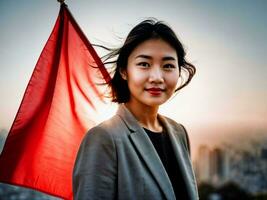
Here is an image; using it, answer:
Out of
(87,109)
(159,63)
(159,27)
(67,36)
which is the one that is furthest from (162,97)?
(67,36)

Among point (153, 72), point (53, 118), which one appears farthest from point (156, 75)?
point (53, 118)

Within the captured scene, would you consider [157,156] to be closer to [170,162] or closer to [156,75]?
[170,162]

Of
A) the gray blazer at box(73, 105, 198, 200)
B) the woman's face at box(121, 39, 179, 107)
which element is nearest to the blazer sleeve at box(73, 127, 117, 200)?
the gray blazer at box(73, 105, 198, 200)

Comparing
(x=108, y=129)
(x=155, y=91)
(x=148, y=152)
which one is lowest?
(x=148, y=152)

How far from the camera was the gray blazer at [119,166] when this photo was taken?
2.33m

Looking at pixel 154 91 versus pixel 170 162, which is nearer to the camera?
pixel 154 91

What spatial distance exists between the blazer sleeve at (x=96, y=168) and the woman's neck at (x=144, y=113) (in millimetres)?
325

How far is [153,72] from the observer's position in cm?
256

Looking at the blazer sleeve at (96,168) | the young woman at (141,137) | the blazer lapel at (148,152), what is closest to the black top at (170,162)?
the young woman at (141,137)

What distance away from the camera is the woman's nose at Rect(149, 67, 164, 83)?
254 centimetres

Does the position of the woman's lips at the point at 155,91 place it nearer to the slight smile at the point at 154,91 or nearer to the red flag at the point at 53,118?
the slight smile at the point at 154,91

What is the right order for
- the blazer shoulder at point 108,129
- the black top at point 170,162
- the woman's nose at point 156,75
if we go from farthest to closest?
the black top at point 170,162, the woman's nose at point 156,75, the blazer shoulder at point 108,129

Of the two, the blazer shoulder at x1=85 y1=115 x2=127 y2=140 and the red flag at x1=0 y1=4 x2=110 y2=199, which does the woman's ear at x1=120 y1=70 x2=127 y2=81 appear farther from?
the red flag at x1=0 y1=4 x2=110 y2=199

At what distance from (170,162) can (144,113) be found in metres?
0.31
